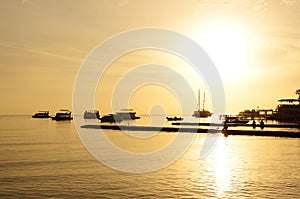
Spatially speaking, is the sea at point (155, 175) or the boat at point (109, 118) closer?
the sea at point (155, 175)

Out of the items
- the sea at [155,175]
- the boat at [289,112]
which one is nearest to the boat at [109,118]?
the boat at [289,112]

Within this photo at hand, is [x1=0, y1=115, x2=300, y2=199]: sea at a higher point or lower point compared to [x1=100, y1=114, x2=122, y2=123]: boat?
lower

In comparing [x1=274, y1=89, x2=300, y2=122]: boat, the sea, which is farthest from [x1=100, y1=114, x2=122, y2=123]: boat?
the sea

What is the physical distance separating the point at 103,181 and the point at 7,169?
13.4 meters

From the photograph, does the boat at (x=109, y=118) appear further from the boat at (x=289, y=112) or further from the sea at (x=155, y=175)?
the sea at (x=155, y=175)

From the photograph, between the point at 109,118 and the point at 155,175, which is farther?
the point at 109,118

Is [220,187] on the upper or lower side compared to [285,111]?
lower

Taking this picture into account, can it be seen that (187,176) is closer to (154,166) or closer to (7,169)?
(154,166)

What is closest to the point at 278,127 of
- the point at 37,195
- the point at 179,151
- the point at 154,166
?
the point at 179,151

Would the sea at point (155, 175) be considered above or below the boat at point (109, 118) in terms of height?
below

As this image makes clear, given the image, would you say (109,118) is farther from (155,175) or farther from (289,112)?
(155,175)

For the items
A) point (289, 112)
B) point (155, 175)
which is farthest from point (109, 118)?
Result: point (155, 175)

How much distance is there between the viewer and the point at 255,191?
3225 centimetres

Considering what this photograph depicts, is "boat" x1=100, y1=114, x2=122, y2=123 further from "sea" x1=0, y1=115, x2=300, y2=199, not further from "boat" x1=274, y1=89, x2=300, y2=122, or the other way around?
"sea" x1=0, y1=115, x2=300, y2=199
